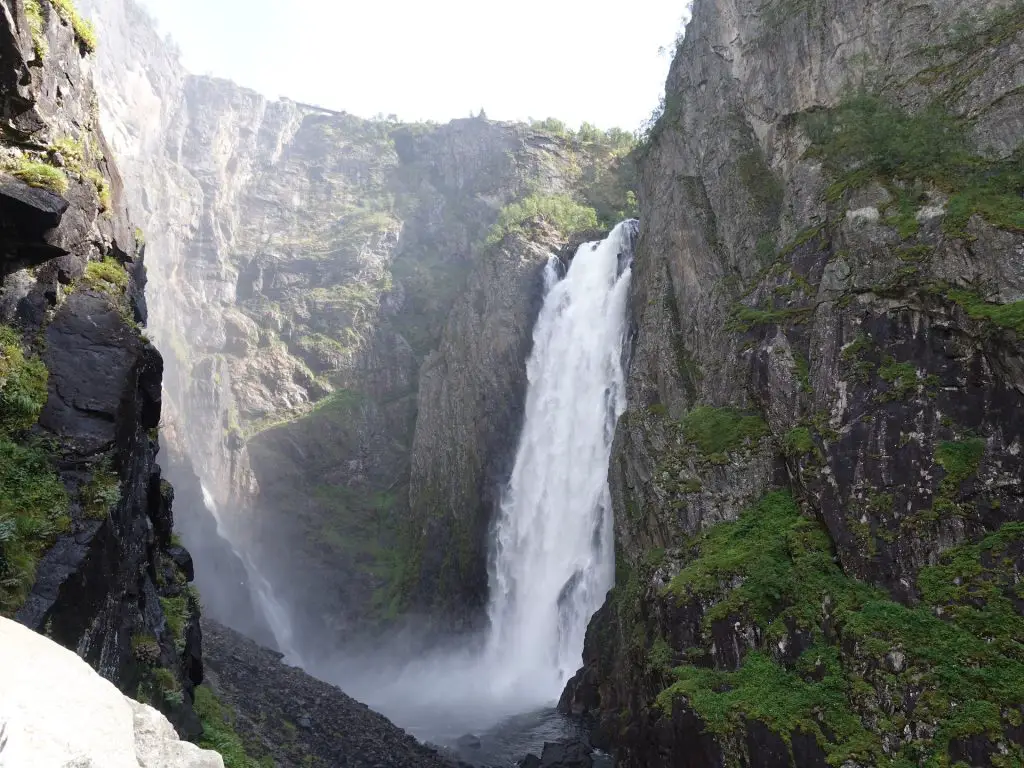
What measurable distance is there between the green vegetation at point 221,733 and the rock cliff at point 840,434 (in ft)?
30.1

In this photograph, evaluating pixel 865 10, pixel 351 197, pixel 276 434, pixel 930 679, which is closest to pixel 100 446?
pixel 930 679

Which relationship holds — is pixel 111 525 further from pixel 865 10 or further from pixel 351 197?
pixel 351 197

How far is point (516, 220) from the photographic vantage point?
52.4 m

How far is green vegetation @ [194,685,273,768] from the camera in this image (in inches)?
578

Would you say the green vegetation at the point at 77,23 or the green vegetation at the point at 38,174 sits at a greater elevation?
the green vegetation at the point at 77,23

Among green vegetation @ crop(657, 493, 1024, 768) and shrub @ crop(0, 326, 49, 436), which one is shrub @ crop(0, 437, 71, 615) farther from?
green vegetation @ crop(657, 493, 1024, 768)

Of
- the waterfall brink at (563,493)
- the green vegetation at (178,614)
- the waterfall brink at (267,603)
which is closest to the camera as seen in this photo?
the green vegetation at (178,614)

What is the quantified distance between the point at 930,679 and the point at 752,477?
741cm

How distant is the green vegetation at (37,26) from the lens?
45.2ft

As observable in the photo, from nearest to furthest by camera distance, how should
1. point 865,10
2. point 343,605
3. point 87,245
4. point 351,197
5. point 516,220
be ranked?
point 87,245, point 865,10, point 343,605, point 516,220, point 351,197

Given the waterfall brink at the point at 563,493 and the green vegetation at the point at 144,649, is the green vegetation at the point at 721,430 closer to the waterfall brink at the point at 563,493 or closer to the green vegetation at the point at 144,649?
the waterfall brink at the point at 563,493

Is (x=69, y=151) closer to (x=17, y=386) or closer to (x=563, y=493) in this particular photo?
(x=17, y=386)

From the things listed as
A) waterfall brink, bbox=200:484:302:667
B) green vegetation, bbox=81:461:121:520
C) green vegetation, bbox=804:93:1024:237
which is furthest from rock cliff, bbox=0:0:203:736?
waterfall brink, bbox=200:484:302:667

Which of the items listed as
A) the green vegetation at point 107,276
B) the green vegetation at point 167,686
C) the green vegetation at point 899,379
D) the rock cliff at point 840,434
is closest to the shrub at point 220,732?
the green vegetation at point 167,686
